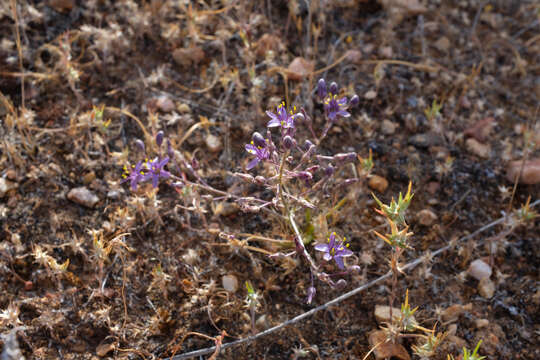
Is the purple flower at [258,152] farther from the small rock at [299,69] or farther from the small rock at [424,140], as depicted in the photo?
the small rock at [424,140]

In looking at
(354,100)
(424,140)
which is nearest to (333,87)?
(354,100)

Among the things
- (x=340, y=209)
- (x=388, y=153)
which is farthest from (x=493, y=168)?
(x=340, y=209)

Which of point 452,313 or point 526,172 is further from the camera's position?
point 526,172

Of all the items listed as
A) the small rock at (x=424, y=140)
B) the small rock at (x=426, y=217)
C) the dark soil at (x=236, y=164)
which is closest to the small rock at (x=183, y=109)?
the dark soil at (x=236, y=164)

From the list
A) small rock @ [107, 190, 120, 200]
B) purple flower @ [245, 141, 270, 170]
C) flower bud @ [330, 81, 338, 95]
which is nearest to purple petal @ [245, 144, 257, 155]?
purple flower @ [245, 141, 270, 170]

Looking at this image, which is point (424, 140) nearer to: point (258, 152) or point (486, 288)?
point (486, 288)

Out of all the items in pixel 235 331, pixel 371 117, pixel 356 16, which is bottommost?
pixel 235 331

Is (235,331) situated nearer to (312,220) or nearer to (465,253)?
(312,220)
